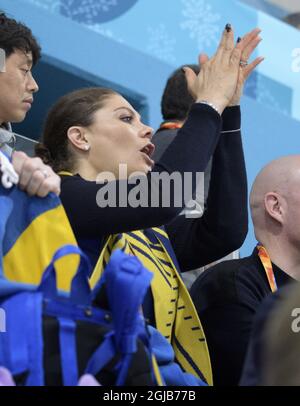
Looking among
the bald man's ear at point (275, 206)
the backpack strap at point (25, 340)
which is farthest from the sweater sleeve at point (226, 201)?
the backpack strap at point (25, 340)

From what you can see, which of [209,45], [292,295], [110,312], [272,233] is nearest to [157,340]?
[110,312]

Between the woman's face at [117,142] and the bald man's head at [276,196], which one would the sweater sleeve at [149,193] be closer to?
the woman's face at [117,142]

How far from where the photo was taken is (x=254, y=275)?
2.30 metres

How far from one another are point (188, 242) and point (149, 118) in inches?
79.0

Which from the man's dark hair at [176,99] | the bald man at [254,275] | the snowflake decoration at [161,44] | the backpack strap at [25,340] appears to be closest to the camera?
the backpack strap at [25,340]

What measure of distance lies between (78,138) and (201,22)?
242 centimetres

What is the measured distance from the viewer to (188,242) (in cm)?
235

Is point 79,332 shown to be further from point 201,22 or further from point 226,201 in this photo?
point 201,22

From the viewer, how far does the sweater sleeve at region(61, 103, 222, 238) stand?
1.93 m

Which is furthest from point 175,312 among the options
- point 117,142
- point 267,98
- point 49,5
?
point 267,98

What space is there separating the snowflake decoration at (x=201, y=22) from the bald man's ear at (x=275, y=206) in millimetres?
2162

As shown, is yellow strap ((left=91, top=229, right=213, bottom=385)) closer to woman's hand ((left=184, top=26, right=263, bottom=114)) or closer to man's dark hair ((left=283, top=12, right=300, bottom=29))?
woman's hand ((left=184, top=26, right=263, bottom=114))

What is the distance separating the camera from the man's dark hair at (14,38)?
2.44 metres

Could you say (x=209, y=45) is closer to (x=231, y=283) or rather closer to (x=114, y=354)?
(x=231, y=283)
